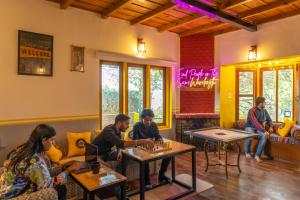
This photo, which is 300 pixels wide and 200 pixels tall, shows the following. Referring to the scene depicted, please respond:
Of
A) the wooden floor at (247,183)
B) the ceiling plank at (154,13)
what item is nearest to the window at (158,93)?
the ceiling plank at (154,13)

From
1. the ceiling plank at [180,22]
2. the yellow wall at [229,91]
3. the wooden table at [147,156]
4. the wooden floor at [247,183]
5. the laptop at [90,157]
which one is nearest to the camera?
the laptop at [90,157]

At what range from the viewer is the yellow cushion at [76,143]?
11.2 ft

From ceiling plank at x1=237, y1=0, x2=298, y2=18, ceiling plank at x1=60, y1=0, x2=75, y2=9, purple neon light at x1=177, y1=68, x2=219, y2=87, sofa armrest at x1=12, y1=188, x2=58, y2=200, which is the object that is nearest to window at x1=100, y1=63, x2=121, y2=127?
ceiling plank at x1=60, y1=0, x2=75, y2=9

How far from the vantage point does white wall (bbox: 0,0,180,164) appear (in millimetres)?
3143

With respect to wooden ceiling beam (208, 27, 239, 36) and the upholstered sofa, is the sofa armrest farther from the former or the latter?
wooden ceiling beam (208, 27, 239, 36)

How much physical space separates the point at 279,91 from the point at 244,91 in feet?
2.68

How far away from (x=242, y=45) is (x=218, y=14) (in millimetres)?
1618

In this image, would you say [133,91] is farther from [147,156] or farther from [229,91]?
[229,91]

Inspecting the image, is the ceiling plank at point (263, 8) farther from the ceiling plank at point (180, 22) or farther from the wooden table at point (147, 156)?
the wooden table at point (147, 156)

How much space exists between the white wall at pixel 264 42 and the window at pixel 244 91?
0.76m

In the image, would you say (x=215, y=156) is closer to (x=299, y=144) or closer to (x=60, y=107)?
(x=299, y=144)

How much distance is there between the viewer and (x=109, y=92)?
14.4 feet

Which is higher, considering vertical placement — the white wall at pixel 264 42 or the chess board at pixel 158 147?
the white wall at pixel 264 42

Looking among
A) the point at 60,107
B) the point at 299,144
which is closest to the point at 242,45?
the point at 299,144
